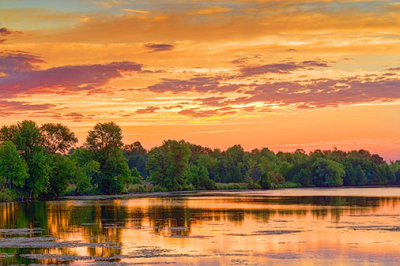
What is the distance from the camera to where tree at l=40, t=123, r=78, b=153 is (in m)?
116

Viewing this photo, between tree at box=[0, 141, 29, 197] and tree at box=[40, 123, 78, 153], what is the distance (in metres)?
14.7

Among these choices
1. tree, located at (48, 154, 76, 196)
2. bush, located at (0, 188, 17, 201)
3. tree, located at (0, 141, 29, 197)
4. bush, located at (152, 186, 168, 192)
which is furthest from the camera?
bush, located at (152, 186, 168, 192)

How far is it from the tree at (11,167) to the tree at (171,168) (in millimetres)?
53858

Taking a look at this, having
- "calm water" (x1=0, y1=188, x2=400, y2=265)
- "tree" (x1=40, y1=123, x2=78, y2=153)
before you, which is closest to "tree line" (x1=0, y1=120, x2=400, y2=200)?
"tree" (x1=40, y1=123, x2=78, y2=153)

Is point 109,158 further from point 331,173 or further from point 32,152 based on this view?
point 331,173

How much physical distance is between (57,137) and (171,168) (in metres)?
40.7

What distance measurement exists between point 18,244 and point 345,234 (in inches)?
879

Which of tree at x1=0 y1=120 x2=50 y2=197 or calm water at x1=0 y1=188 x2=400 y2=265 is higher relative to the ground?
tree at x1=0 y1=120 x2=50 y2=197

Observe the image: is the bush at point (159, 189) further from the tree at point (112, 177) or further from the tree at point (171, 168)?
the tree at point (112, 177)

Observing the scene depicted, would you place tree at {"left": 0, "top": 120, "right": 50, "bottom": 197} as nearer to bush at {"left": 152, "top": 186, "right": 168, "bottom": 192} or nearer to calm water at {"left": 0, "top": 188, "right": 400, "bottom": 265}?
bush at {"left": 152, "top": 186, "right": 168, "bottom": 192}

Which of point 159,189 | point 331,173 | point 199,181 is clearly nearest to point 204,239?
point 159,189

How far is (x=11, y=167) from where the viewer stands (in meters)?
99.8

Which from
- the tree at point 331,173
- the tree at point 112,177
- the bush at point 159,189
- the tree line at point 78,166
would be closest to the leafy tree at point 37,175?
the tree line at point 78,166

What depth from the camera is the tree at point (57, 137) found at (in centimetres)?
11606
